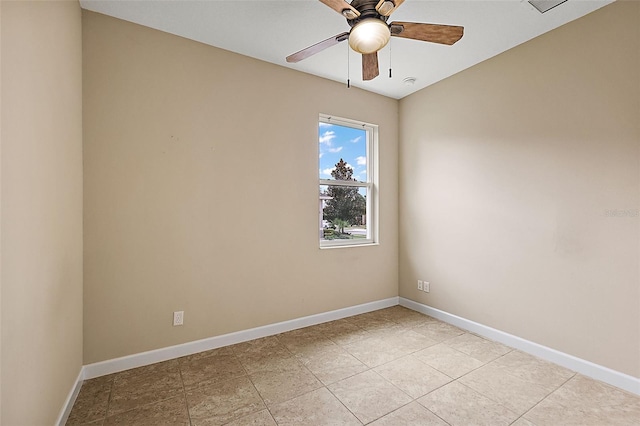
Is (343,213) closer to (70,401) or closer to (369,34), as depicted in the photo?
(369,34)

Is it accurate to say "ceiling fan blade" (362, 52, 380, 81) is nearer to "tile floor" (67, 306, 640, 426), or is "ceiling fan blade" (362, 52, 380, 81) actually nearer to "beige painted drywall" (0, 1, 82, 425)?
"beige painted drywall" (0, 1, 82, 425)

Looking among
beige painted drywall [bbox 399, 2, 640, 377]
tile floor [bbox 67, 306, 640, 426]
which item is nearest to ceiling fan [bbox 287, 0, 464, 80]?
beige painted drywall [bbox 399, 2, 640, 377]

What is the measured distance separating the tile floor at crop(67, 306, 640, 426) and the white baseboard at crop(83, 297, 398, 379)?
0.21 feet

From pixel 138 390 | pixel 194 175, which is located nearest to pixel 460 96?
pixel 194 175

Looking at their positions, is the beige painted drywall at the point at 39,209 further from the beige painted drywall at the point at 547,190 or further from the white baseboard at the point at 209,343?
the beige painted drywall at the point at 547,190

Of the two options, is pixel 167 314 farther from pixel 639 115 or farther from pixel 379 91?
pixel 639 115

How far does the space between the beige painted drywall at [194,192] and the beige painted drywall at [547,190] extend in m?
1.33

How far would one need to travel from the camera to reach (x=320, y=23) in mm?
2359

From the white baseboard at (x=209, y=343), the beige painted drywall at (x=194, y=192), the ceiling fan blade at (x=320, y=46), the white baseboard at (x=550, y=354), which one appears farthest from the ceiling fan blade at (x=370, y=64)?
the white baseboard at (x=550, y=354)

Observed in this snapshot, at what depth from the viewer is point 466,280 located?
10.4ft

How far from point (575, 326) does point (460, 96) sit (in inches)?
94.4

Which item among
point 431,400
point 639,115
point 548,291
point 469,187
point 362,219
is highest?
point 639,115

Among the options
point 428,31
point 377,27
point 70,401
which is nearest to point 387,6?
point 377,27

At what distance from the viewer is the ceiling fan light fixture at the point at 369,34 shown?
5.40 ft
